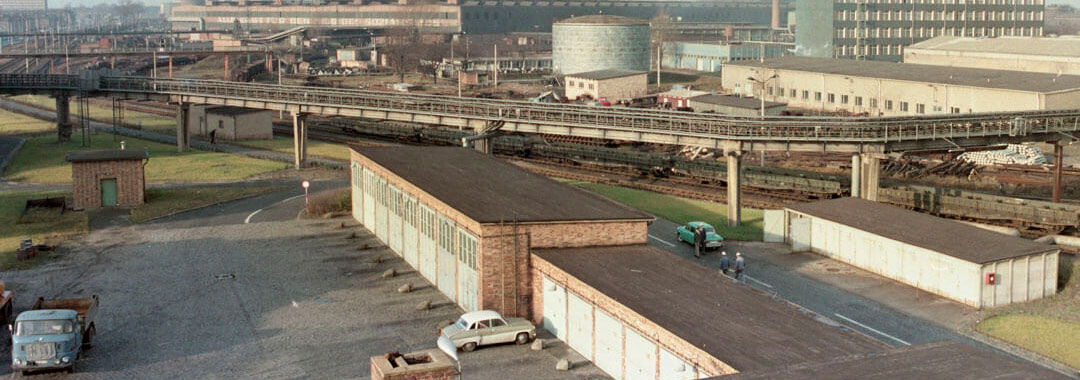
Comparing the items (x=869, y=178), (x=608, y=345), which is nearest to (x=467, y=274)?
(x=608, y=345)

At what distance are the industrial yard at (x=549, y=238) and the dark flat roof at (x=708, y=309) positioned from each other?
0.10 m

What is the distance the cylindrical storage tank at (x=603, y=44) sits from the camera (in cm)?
12212

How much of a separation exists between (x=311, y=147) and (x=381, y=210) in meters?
30.3

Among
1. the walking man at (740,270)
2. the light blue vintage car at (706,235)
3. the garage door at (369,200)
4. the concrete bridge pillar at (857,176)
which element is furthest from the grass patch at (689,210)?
the garage door at (369,200)

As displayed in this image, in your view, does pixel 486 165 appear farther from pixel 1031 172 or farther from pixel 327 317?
pixel 1031 172

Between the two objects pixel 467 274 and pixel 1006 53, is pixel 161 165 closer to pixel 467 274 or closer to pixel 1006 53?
pixel 467 274

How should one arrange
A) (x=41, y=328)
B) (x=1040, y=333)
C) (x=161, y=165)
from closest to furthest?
(x=41, y=328) < (x=1040, y=333) < (x=161, y=165)

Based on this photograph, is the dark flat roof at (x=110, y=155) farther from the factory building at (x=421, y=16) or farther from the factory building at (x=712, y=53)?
the factory building at (x=421, y=16)

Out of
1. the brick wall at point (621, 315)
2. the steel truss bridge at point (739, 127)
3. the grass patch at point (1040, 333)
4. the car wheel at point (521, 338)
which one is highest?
the steel truss bridge at point (739, 127)

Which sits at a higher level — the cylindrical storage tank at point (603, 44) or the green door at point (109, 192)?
the cylindrical storage tank at point (603, 44)

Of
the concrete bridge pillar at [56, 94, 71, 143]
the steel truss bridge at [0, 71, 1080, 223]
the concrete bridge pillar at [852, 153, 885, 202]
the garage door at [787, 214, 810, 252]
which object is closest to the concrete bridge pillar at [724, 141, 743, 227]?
the steel truss bridge at [0, 71, 1080, 223]

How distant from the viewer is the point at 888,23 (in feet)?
385

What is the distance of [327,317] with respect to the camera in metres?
32.4

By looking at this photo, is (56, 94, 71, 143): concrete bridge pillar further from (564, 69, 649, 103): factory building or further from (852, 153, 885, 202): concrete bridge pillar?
(852, 153, 885, 202): concrete bridge pillar
